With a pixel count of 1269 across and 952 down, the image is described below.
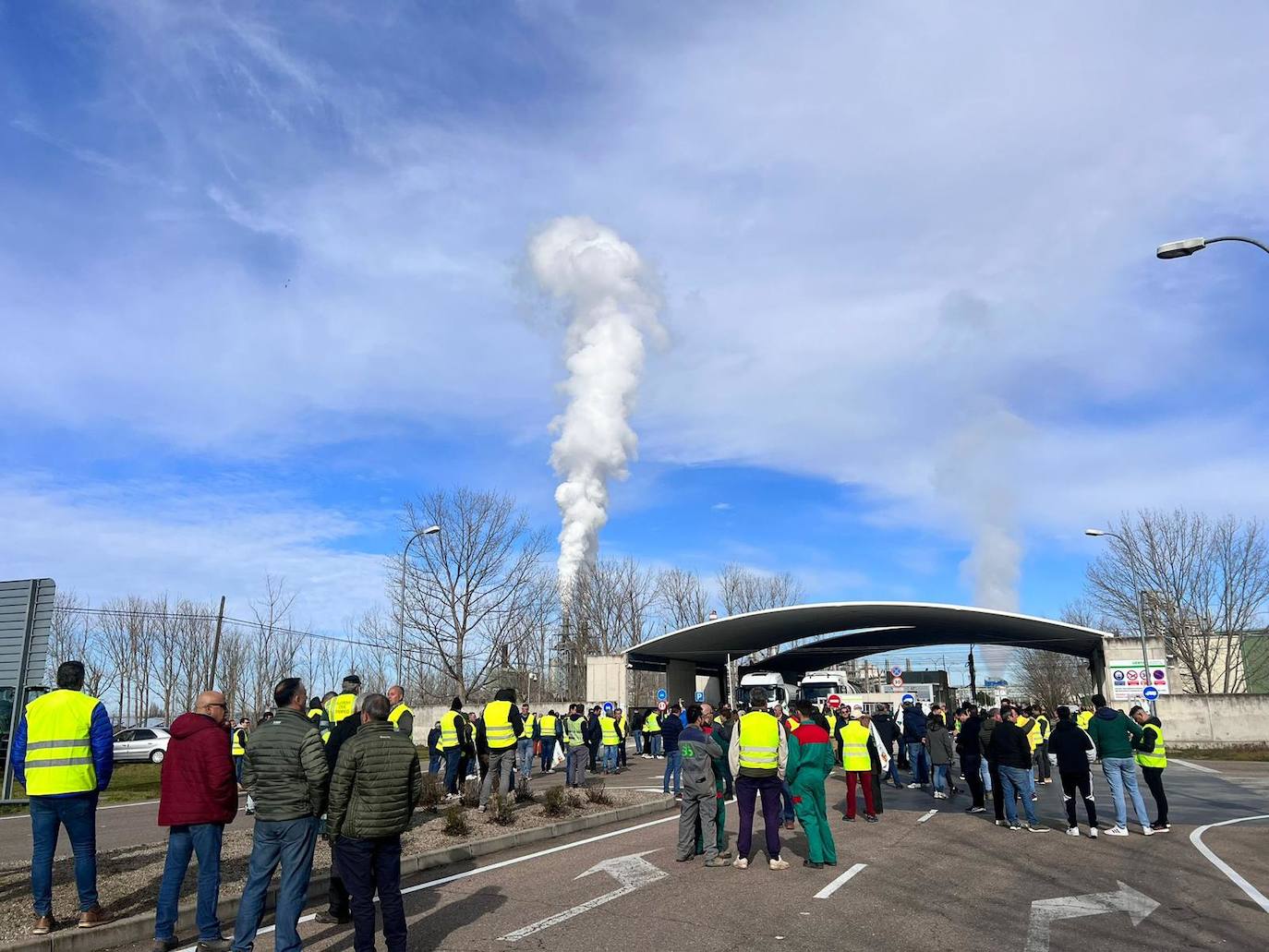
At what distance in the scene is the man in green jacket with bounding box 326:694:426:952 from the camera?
19.4 ft

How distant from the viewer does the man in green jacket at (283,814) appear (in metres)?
6.05

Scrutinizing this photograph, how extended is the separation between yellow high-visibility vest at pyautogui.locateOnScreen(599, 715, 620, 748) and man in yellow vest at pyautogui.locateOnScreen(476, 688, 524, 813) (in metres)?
10.3

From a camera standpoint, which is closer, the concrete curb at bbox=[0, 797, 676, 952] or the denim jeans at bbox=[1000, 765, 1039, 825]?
the concrete curb at bbox=[0, 797, 676, 952]

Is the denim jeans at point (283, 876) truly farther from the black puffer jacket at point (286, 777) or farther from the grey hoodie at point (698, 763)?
the grey hoodie at point (698, 763)

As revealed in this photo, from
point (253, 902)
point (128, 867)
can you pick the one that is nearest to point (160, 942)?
point (253, 902)

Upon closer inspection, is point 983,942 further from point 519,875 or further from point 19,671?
point 19,671

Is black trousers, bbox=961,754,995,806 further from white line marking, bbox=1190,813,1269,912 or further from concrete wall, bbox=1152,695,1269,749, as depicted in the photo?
concrete wall, bbox=1152,695,1269,749

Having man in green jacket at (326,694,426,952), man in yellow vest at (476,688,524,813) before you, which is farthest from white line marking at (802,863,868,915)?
man in yellow vest at (476,688,524,813)

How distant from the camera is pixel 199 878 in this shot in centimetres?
646

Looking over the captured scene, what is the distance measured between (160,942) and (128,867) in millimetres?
3137

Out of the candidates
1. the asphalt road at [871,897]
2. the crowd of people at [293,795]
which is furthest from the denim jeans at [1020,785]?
the crowd of people at [293,795]

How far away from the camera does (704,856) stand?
9.74 m

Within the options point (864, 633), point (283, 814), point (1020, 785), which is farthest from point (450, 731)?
point (864, 633)

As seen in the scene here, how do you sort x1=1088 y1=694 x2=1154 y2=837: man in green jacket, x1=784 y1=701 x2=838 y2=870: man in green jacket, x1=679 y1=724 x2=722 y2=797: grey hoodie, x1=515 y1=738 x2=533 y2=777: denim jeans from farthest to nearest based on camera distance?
x1=515 y1=738 x2=533 y2=777: denim jeans, x1=1088 y1=694 x2=1154 y2=837: man in green jacket, x1=679 y1=724 x2=722 y2=797: grey hoodie, x1=784 y1=701 x2=838 y2=870: man in green jacket
